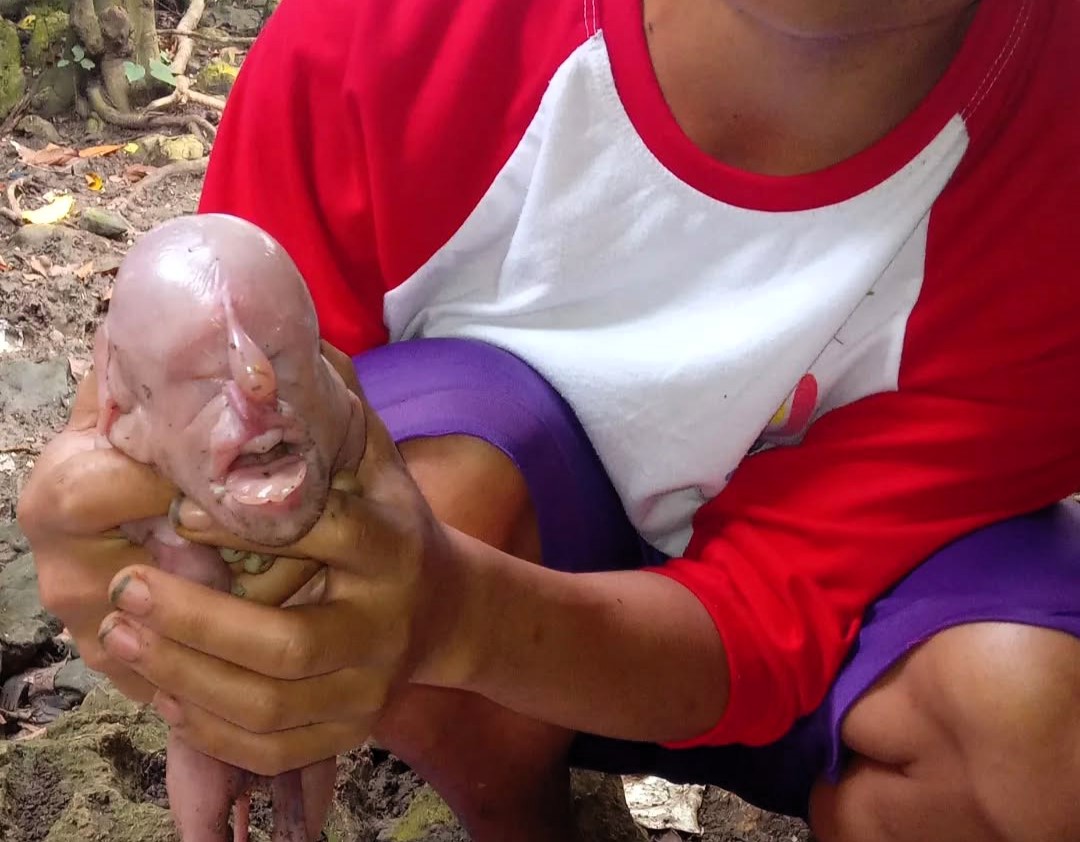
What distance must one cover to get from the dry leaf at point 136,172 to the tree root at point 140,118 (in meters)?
0.23

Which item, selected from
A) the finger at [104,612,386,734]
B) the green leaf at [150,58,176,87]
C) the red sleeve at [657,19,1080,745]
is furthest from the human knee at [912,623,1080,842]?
the green leaf at [150,58,176,87]

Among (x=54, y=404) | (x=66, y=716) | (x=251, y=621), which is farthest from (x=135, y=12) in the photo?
(x=251, y=621)

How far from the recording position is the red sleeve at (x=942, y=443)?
1156 millimetres

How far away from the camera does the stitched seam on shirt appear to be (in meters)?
1.14

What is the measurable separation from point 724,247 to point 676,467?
23 centimetres

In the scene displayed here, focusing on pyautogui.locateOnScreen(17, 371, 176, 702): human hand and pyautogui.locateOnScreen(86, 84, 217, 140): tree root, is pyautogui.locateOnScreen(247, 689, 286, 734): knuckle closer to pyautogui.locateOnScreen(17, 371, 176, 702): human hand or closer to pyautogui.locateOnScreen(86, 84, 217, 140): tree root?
pyautogui.locateOnScreen(17, 371, 176, 702): human hand

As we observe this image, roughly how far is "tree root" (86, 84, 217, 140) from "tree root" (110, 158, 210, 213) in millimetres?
185

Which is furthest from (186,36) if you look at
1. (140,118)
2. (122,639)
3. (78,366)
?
(122,639)

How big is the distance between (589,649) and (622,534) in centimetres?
29

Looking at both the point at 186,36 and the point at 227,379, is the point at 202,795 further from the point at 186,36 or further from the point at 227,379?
the point at 186,36

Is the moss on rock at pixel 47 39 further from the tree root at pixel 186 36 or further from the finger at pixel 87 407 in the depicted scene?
the finger at pixel 87 407

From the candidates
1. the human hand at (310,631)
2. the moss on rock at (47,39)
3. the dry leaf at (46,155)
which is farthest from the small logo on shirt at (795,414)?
the moss on rock at (47,39)

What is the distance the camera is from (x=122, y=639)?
89 cm

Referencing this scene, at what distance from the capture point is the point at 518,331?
1292 millimetres
